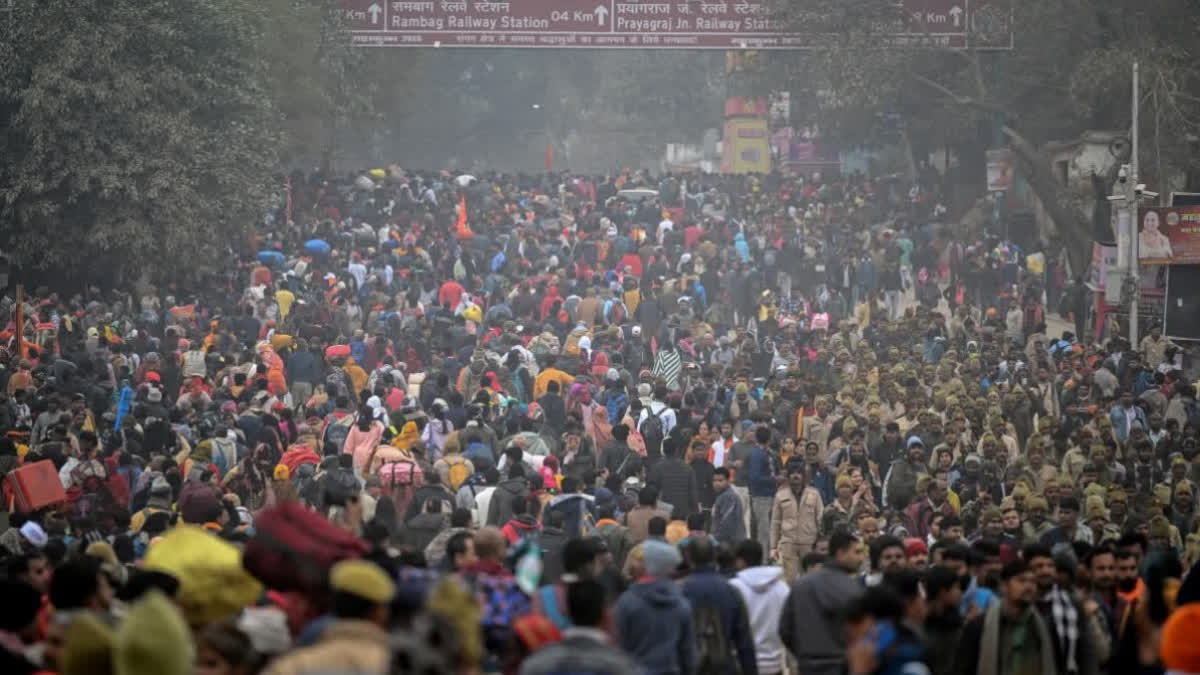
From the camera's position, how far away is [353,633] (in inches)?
230

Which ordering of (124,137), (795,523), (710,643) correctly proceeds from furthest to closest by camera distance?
(124,137) → (795,523) → (710,643)

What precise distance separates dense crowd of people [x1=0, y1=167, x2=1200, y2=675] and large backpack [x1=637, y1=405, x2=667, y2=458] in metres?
0.09

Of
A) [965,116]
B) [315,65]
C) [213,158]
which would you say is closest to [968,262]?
[965,116]

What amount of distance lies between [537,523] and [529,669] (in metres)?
7.21

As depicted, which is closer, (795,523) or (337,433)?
(795,523)

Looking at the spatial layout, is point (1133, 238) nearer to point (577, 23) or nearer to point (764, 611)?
point (577, 23)

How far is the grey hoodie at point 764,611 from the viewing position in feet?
32.9

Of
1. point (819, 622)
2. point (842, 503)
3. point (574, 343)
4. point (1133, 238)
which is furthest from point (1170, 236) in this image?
point (819, 622)

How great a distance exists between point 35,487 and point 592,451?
554 centimetres

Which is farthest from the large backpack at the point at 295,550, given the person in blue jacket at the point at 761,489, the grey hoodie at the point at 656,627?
the person in blue jacket at the point at 761,489

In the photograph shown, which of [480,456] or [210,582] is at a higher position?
[210,582]

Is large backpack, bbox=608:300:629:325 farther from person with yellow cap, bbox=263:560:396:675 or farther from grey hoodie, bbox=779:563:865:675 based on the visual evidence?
person with yellow cap, bbox=263:560:396:675

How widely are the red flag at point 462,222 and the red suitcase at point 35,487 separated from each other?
18.1 metres

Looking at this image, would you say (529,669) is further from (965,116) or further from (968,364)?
(965,116)
